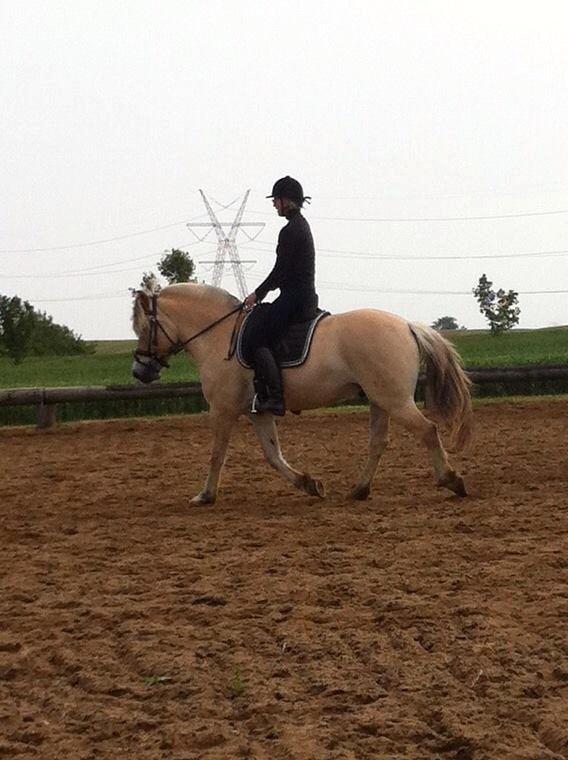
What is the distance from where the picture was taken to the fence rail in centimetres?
1583

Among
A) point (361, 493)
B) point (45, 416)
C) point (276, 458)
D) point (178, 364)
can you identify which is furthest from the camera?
point (178, 364)

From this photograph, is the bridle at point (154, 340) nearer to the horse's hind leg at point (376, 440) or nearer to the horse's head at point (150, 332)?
the horse's head at point (150, 332)

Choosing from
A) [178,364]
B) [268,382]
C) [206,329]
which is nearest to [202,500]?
[268,382]

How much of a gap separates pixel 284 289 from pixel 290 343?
497 millimetres

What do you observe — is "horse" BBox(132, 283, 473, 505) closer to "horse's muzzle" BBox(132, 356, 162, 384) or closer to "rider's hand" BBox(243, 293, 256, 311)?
"horse's muzzle" BBox(132, 356, 162, 384)

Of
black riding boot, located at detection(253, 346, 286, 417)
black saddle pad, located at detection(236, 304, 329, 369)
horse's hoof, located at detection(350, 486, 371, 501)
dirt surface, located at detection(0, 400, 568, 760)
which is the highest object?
black saddle pad, located at detection(236, 304, 329, 369)

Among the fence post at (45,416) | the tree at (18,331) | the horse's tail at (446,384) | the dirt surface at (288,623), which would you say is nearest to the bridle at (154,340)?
the dirt surface at (288,623)

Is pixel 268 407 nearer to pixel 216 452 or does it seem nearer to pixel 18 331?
pixel 216 452

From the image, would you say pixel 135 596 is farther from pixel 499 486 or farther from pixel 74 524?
pixel 499 486

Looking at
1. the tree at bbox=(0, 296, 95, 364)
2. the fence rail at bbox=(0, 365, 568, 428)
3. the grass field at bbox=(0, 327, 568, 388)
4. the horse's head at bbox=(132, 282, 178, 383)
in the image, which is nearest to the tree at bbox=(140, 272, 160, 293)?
the horse's head at bbox=(132, 282, 178, 383)

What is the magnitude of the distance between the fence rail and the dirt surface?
6.19 m

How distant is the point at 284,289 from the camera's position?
8.79 meters

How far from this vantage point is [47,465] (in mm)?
12180

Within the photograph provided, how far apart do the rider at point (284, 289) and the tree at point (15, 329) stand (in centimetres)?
4536
